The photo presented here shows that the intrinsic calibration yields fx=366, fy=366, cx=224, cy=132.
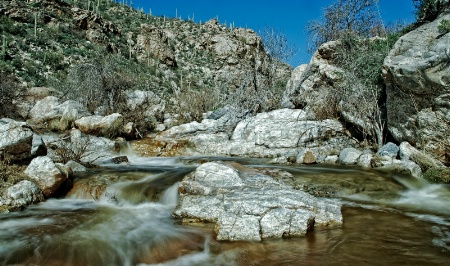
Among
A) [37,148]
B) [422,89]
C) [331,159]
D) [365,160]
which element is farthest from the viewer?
[331,159]

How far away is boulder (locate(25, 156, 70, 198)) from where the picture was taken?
7051mm

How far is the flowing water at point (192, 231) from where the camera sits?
4.47 metres

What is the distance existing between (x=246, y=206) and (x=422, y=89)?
22.5ft

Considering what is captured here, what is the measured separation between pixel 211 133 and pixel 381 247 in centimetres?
1084

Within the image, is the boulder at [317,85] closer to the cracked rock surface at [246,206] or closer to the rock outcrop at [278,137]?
the rock outcrop at [278,137]

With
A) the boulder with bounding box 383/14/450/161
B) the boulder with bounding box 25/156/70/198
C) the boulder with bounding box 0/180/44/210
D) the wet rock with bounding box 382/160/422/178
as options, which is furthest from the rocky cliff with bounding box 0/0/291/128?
the boulder with bounding box 0/180/44/210

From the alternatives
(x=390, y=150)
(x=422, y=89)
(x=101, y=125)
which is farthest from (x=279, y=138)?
(x=101, y=125)

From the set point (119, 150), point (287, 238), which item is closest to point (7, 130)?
point (119, 150)

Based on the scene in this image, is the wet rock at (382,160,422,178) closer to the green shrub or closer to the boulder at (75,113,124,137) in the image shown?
the green shrub

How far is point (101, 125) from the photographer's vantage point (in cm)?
1409

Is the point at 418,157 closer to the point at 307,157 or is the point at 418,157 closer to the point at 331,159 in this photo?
the point at 331,159

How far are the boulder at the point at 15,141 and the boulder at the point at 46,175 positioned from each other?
0.86 m

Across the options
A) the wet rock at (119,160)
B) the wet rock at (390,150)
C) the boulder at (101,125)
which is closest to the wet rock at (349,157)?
the wet rock at (390,150)

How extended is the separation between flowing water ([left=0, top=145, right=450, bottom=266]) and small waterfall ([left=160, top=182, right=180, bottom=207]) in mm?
20
